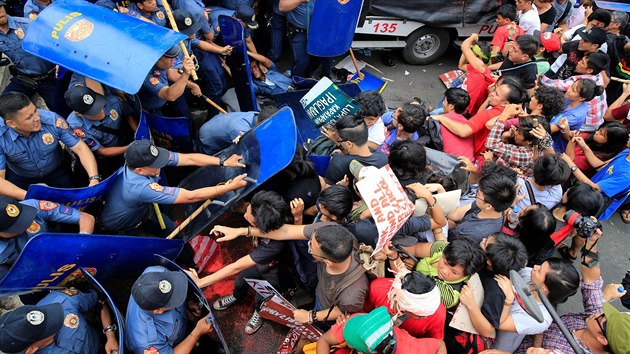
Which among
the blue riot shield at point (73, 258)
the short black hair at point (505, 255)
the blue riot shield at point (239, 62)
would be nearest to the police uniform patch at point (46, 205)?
the blue riot shield at point (73, 258)

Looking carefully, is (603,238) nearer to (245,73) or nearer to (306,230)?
(306,230)

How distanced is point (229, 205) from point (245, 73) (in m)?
1.94

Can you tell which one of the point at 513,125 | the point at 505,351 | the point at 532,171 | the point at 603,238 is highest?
the point at 513,125

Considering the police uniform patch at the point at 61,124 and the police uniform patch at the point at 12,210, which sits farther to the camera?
the police uniform patch at the point at 61,124

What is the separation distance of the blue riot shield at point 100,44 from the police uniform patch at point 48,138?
629 mm

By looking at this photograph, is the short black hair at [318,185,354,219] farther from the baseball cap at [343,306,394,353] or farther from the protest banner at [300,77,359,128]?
the protest banner at [300,77,359,128]

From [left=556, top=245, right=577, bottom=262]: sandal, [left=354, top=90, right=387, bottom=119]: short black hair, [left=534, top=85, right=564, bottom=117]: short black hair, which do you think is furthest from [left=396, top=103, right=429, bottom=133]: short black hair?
[left=556, top=245, right=577, bottom=262]: sandal

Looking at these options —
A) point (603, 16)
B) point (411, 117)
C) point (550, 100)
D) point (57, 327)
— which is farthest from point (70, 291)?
point (603, 16)

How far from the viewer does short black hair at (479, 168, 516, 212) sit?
9.94ft

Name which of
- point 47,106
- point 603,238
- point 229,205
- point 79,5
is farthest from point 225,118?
point 603,238

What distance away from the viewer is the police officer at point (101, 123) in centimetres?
345

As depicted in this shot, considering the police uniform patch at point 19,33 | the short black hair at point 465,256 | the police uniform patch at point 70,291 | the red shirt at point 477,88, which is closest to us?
the short black hair at point 465,256

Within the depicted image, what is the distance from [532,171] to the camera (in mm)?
3764

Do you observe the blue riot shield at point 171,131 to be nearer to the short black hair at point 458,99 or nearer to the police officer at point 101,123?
the police officer at point 101,123
